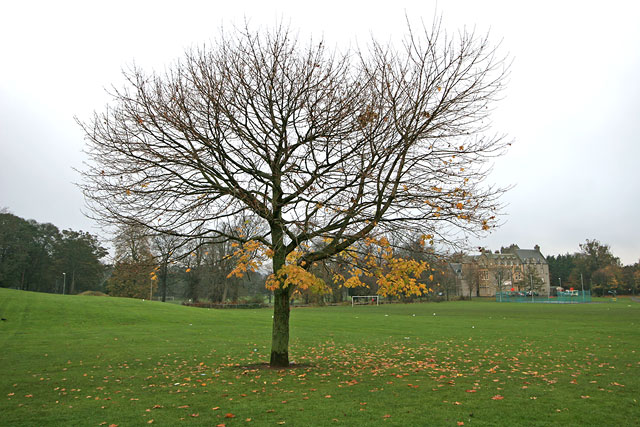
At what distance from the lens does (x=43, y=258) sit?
240ft

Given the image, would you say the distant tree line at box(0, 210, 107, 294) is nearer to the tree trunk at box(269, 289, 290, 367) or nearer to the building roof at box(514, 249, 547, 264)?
the tree trunk at box(269, 289, 290, 367)

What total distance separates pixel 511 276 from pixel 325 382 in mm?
92265

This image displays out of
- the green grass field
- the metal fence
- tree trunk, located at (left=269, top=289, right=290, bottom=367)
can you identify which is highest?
tree trunk, located at (left=269, top=289, right=290, bottom=367)

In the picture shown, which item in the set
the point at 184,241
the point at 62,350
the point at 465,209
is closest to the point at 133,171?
the point at 184,241

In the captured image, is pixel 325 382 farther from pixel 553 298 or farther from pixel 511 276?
pixel 511 276

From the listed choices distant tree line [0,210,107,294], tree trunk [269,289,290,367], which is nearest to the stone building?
distant tree line [0,210,107,294]

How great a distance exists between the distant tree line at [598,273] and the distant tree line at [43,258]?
341 feet

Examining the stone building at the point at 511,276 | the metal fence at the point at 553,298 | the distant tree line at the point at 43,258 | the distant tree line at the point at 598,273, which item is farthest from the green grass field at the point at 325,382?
the distant tree line at the point at 598,273

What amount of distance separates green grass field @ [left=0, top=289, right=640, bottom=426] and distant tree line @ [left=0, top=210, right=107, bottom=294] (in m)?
59.4

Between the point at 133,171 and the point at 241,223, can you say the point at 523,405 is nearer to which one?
the point at 241,223

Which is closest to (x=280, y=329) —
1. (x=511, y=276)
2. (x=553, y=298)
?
(x=553, y=298)

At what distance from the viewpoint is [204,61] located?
10414 millimetres

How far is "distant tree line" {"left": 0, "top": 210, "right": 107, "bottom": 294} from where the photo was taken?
220 ft

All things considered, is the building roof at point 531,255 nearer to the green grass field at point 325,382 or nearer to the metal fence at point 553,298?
the metal fence at point 553,298
